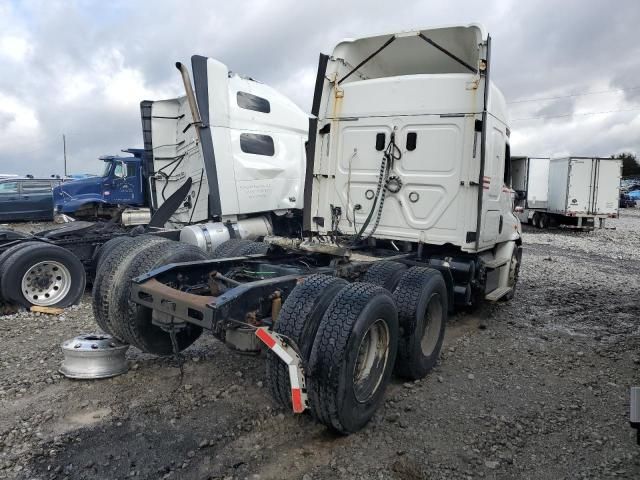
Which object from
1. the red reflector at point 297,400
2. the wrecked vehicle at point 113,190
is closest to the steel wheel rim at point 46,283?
the red reflector at point 297,400

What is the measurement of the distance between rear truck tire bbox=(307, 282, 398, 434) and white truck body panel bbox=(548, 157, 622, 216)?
64.7 ft

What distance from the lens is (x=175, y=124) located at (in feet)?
32.8

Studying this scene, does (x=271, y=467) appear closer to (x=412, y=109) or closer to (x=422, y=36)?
(x=412, y=109)

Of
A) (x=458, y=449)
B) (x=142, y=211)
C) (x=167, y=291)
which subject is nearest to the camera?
(x=458, y=449)

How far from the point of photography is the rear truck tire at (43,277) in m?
6.18

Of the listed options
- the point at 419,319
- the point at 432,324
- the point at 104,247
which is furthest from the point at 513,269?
the point at 104,247

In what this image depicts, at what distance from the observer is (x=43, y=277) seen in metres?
6.59

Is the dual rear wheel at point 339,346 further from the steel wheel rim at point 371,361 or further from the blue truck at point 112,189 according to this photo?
the blue truck at point 112,189

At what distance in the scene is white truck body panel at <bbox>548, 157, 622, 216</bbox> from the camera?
20.5 metres

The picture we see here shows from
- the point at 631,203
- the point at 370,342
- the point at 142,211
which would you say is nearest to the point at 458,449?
the point at 370,342

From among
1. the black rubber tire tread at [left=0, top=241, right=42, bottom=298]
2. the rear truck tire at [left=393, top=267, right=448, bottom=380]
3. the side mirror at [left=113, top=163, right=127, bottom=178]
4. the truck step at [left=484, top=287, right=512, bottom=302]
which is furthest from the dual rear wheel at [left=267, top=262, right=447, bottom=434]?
the side mirror at [left=113, top=163, right=127, bottom=178]

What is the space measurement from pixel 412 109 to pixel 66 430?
15.4 feet

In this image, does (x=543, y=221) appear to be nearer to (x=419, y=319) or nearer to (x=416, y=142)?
(x=416, y=142)

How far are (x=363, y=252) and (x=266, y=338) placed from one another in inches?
123
